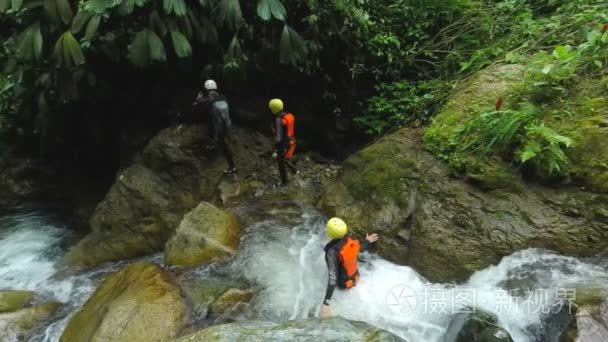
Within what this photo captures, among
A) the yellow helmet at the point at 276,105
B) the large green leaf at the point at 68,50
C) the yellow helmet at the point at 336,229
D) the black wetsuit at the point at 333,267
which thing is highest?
the large green leaf at the point at 68,50

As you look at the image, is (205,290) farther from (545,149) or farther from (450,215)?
(545,149)

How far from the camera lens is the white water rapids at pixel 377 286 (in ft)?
14.7

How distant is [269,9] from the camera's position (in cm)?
650

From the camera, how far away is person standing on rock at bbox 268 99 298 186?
23.0 ft

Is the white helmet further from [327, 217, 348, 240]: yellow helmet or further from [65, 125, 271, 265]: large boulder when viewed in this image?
[327, 217, 348, 240]: yellow helmet

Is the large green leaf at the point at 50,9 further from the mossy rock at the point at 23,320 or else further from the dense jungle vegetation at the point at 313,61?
the mossy rock at the point at 23,320

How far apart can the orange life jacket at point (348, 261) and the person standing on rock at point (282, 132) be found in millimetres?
2736

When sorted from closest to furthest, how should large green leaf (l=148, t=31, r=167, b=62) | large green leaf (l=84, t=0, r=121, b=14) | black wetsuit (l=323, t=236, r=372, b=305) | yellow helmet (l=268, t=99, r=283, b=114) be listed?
black wetsuit (l=323, t=236, r=372, b=305)
large green leaf (l=84, t=0, r=121, b=14)
large green leaf (l=148, t=31, r=167, b=62)
yellow helmet (l=268, t=99, r=283, b=114)

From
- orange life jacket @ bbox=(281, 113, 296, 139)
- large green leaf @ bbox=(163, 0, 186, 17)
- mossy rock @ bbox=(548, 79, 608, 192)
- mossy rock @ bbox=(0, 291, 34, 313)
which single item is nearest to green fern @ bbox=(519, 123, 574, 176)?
mossy rock @ bbox=(548, 79, 608, 192)

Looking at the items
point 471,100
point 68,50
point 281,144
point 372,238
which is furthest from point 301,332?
point 68,50

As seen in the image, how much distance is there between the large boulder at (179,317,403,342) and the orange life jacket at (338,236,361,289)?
75 cm

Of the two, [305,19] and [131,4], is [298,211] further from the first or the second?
[131,4]

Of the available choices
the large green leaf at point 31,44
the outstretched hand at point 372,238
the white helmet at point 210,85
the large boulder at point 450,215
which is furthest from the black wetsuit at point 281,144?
the large green leaf at point 31,44

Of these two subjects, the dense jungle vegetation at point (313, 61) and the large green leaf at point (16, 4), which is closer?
the dense jungle vegetation at point (313, 61)
